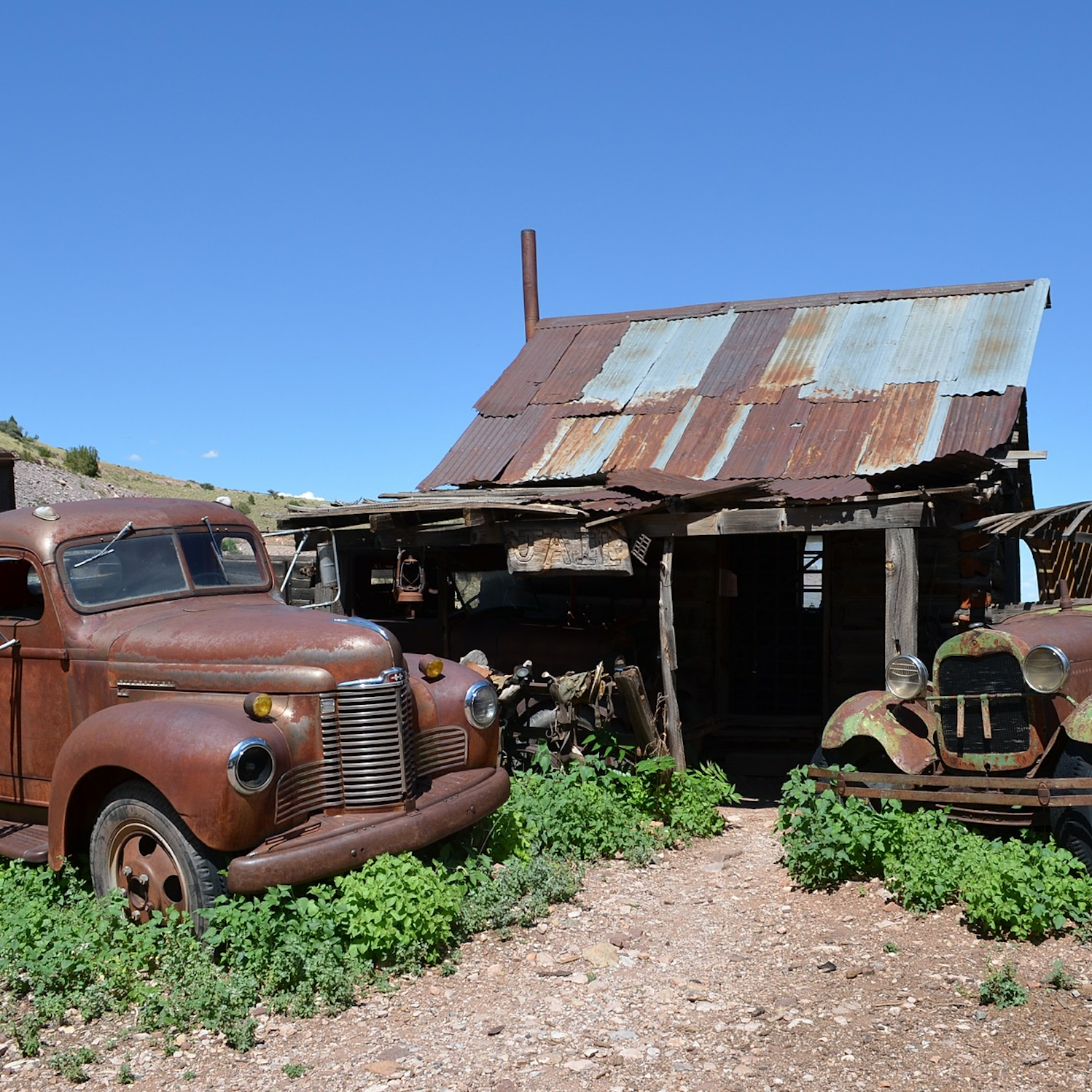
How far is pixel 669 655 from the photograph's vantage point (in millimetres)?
8773

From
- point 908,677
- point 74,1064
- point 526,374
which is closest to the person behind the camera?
point 74,1064

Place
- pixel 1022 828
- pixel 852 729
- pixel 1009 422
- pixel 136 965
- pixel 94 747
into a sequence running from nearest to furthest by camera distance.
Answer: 1. pixel 136 965
2. pixel 94 747
3. pixel 1022 828
4. pixel 852 729
5. pixel 1009 422

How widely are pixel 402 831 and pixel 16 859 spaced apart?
7.63 ft

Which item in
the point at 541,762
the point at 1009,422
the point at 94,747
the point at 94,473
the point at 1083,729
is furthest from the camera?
the point at 94,473

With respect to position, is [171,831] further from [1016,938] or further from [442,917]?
[1016,938]

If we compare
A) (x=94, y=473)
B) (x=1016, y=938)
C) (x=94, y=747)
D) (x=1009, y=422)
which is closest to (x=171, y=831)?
(x=94, y=747)

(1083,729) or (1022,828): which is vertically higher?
(1083,729)

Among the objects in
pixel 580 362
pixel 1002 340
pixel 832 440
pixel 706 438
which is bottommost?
pixel 832 440

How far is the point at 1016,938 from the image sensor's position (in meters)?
5.64

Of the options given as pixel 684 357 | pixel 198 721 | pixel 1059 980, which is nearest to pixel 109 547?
pixel 198 721

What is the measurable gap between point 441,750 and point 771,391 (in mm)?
6447

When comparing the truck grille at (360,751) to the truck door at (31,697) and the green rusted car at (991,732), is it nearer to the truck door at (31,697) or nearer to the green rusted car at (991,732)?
the truck door at (31,697)

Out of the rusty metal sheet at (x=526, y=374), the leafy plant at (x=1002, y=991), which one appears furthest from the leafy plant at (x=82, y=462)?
the leafy plant at (x=1002, y=991)

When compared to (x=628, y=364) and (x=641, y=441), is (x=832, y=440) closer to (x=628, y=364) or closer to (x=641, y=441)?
(x=641, y=441)
